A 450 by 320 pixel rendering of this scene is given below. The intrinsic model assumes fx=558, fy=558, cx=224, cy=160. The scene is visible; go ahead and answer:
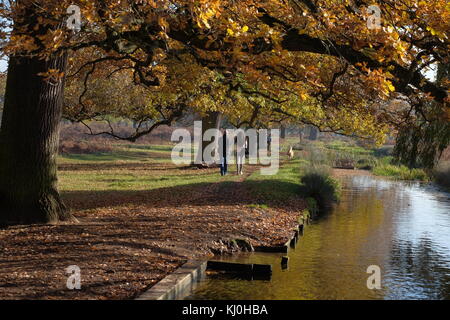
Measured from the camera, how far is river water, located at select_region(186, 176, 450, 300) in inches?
368

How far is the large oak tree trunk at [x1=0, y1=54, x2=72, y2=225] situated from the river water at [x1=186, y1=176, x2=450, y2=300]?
14.6 feet

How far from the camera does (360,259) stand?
11984 mm

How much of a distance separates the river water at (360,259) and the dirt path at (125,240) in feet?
2.72

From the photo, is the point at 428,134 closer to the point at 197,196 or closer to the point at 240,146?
the point at 197,196

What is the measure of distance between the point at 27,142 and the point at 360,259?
7.52 metres

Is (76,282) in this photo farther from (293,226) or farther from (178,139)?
(178,139)

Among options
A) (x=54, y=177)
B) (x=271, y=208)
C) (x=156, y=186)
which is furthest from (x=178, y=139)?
(x=54, y=177)

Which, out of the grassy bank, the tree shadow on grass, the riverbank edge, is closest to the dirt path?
the tree shadow on grass

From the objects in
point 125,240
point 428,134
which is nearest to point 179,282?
point 125,240

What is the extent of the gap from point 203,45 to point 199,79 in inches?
269

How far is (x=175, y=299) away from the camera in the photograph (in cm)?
822

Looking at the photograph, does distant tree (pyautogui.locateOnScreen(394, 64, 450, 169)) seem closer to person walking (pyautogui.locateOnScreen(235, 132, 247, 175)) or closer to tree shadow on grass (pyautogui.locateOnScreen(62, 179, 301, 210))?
tree shadow on grass (pyautogui.locateOnScreen(62, 179, 301, 210))

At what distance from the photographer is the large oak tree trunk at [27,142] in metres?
11.7

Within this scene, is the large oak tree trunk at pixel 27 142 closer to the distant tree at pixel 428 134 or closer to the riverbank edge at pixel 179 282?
the riverbank edge at pixel 179 282
